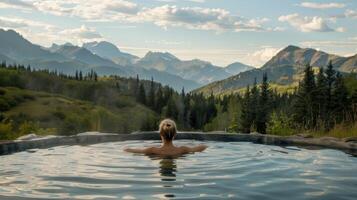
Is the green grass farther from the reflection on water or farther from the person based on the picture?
the reflection on water

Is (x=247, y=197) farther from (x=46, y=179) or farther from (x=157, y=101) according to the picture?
(x=157, y=101)

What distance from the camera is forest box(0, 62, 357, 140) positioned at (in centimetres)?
2817

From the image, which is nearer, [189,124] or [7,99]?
[7,99]

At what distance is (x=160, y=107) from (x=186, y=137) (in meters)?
125

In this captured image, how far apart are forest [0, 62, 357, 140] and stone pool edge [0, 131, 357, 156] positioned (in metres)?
1.87

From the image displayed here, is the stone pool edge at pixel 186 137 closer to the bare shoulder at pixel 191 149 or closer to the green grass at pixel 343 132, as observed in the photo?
the green grass at pixel 343 132

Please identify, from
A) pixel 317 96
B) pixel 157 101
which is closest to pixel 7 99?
pixel 157 101

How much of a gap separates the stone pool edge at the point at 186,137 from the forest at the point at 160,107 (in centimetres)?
187

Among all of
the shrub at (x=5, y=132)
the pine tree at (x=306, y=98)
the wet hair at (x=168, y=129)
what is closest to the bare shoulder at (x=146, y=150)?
the wet hair at (x=168, y=129)

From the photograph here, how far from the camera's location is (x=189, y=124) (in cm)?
13025

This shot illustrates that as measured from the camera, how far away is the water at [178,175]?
5648 mm

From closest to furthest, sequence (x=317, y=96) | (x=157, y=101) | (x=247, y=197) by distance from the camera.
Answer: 1. (x=247, y=197)
2. (x=317, y=96)
3. (x=157, y=101)

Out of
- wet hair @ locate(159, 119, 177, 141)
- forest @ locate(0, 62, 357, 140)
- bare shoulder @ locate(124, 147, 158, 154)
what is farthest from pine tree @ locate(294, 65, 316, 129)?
wet hair @ locate(159, 119, 177, 141)

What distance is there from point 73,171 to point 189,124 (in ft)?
404
